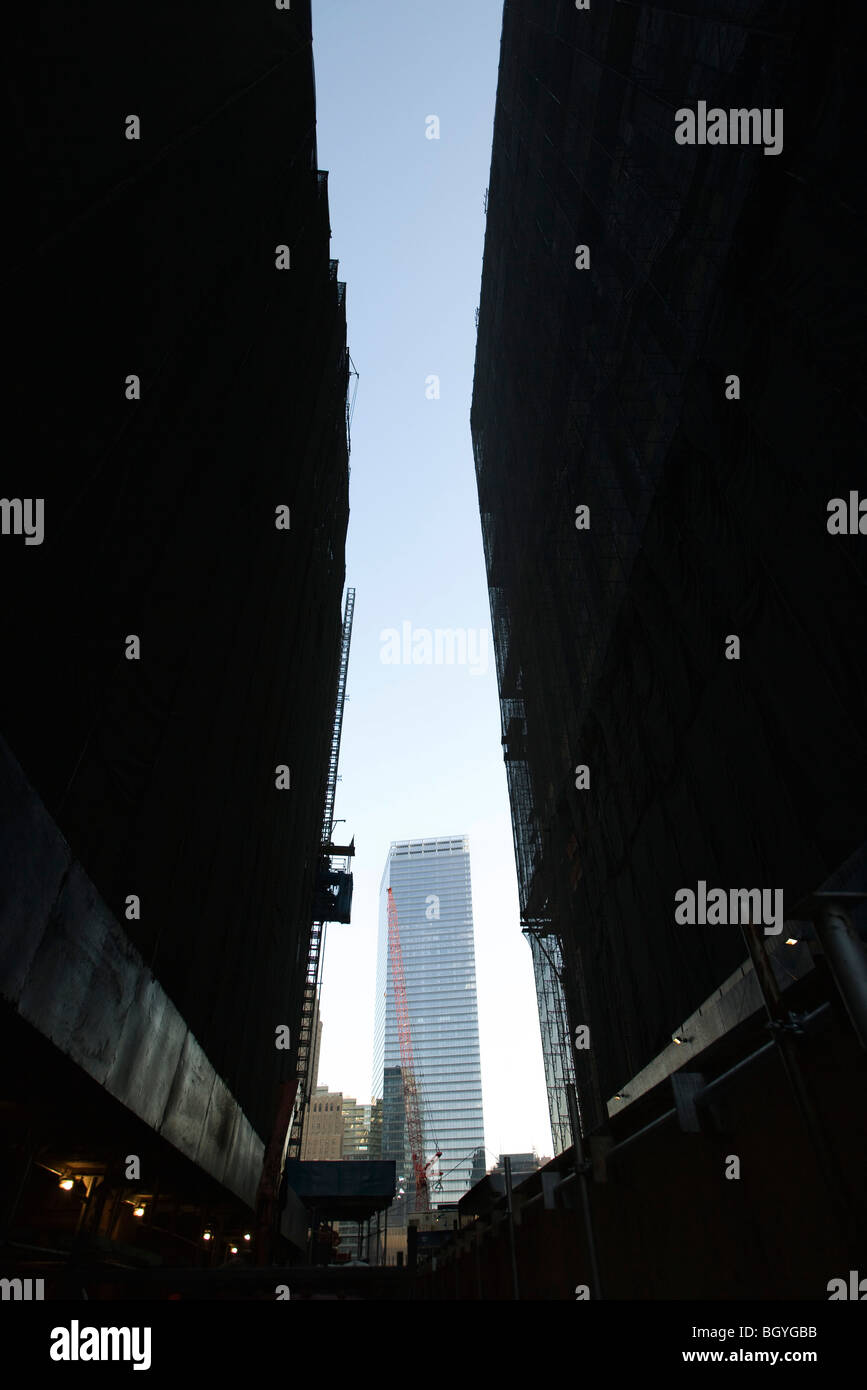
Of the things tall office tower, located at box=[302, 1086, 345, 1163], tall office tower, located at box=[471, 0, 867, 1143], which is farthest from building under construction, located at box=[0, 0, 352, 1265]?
tall office tower, located at box=[302, 1086, 345, 1163]

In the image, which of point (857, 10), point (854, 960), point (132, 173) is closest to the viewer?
point (854, 960)

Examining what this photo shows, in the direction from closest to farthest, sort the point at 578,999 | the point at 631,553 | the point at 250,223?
the point at 250,223, the point at 631,553, the point at 578,999

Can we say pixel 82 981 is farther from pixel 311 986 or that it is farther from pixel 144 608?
pixel 311 986

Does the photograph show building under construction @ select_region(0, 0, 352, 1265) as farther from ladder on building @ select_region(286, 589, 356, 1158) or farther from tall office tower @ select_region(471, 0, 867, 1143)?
ladder on building @ select_region(286, 589, 356, 1158)

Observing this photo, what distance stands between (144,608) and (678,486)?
10.1 metres

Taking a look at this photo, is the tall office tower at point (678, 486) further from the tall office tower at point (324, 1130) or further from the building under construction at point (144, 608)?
the tall office tower at point (324, 1130)

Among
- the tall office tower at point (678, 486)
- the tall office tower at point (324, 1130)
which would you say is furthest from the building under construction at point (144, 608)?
the tall office tower at point (324, 1130)

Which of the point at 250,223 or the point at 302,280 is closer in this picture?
the point at 250,223

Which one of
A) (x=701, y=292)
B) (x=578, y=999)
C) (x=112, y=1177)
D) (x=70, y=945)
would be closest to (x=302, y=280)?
(x=701, y=292)

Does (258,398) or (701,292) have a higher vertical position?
(701,292)

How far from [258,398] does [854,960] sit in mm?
13894

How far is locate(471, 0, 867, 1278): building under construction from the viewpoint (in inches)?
324
